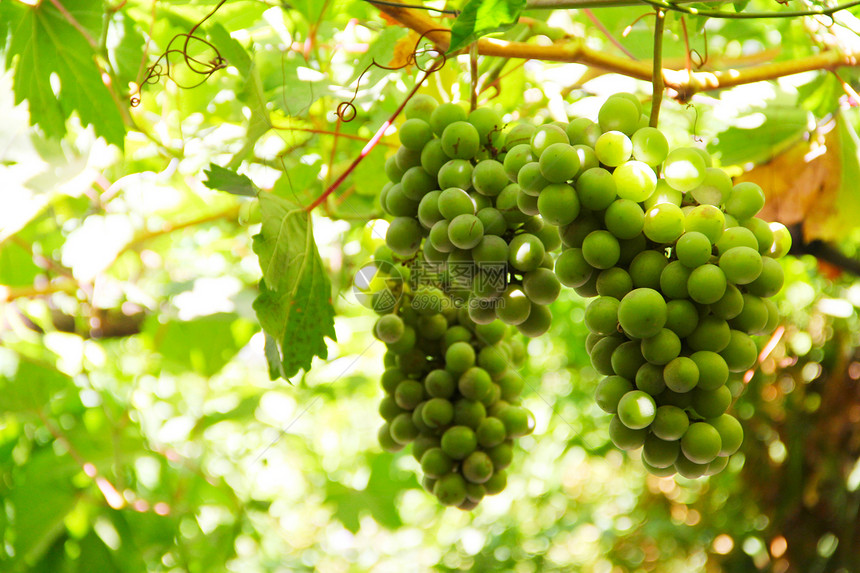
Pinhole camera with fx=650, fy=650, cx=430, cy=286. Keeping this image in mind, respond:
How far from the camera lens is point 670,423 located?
0.45 meters

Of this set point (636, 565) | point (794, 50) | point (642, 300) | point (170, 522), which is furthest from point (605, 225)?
point (636, 565)

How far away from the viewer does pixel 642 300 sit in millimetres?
447

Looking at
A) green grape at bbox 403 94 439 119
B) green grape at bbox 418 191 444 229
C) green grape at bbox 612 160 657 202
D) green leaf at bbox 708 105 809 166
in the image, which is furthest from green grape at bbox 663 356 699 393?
green leaf at bbox 708 105 809 166

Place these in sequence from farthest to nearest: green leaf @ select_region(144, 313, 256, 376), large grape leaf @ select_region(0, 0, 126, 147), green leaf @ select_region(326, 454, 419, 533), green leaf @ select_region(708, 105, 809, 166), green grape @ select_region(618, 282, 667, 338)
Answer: green leaf @ select_region(326, 454, 419, 533) < green leaf @ select_region(144, 313, 256, 376) < green leaf @ select_region(708, 105, 809, 166) < large grape leaf @ select_region(0, 0, 126, 147) < green grape @ select_region(618, 282, 667, 338)

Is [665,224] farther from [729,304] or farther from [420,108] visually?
[420,108]

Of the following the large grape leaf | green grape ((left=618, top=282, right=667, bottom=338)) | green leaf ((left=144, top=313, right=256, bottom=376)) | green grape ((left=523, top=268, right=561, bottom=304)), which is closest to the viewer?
green grape ((left=618, top=282, right=667, bottom=338))

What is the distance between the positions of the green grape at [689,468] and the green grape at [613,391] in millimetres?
58

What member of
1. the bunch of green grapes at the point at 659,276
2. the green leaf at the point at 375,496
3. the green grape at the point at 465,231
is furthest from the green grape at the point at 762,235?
the green leaf at the point at 375,496

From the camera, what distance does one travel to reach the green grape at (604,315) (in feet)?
1.55

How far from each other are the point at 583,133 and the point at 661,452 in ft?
0.82

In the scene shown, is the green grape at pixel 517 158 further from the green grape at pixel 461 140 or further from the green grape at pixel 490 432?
the green grape at pixel 490 432

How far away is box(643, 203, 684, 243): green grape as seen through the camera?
1.52 feet

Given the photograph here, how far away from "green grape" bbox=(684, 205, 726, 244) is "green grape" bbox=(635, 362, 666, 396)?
4.0 inches

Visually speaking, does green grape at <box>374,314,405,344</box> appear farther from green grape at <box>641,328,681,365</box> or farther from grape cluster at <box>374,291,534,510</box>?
green grape at <box>641,328,681,365</box>
